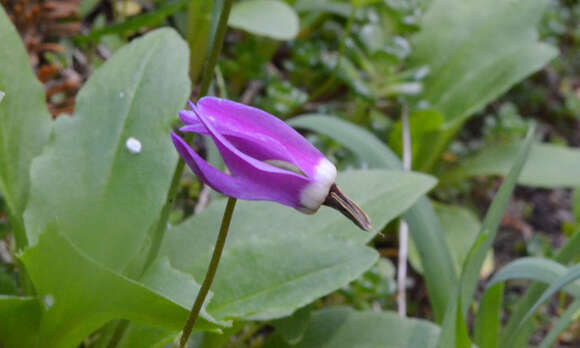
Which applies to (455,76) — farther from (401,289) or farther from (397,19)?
(401,289)

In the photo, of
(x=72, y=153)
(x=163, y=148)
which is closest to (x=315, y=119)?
(x=163, y=148)

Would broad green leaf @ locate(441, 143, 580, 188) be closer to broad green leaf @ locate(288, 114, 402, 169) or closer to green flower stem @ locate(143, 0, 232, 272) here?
broad green leaf @ locate(288, 114, 402, 169)

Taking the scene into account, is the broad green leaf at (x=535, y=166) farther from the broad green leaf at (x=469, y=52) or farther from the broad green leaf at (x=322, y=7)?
the broad green leaf at (x=322, y=7)

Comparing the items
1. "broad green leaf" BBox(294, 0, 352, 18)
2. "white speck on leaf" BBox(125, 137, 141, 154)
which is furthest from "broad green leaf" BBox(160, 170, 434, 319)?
"broad green leaf" BBox(294, 0, 352, 18)

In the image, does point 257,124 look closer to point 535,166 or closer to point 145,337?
point 145,337

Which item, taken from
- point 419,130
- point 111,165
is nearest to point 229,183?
point 111,165

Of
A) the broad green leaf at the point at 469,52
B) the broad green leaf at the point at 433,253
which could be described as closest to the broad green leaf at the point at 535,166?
the broad green leaf at the point at 469,52
